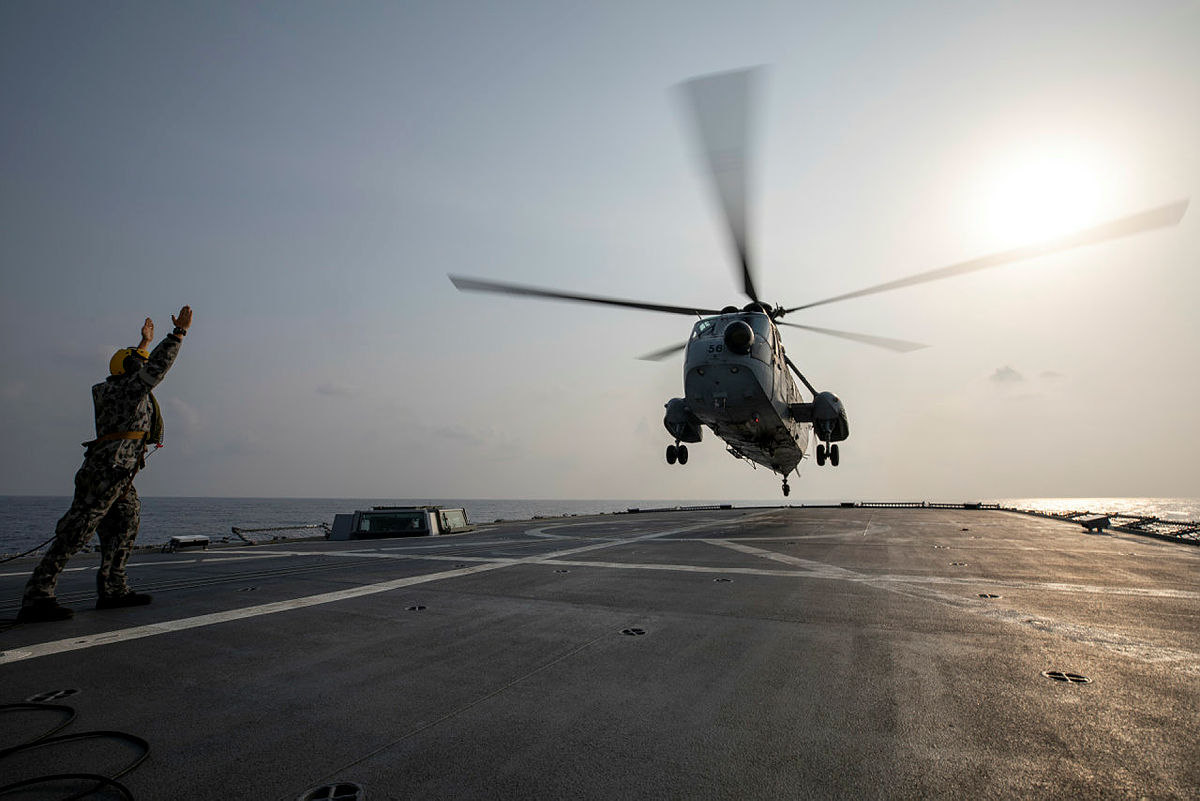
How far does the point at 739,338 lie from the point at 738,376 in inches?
53.5

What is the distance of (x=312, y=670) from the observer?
4.61 m

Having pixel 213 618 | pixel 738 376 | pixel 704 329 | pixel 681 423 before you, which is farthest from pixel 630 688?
pixel 681 423

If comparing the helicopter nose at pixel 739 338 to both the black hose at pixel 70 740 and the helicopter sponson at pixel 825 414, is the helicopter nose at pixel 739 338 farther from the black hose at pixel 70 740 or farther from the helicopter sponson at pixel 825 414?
the black hose at pixel 70 740

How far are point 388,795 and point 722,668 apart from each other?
2847 millimetres

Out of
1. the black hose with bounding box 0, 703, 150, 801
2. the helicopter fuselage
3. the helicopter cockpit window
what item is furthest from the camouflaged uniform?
the helicopter cockpit window

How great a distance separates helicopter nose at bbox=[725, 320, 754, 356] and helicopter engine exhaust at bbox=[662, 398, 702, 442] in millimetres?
6630

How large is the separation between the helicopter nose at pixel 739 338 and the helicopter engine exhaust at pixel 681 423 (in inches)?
261

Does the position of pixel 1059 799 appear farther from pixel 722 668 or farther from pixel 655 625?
pixel 655 625

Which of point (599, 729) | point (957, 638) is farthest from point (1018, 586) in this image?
point (599, 729)

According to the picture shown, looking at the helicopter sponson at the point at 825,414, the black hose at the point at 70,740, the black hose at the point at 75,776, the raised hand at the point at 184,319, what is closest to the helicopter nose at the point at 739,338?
the helicopter sponson at the point at 825,414

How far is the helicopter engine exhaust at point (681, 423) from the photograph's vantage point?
25406 mm

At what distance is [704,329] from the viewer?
2016 cm

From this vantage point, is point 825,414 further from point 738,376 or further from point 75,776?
point 75,776

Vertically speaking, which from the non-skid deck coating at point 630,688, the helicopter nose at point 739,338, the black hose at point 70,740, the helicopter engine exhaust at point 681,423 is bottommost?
the non-skid deck coating at point 630,688
